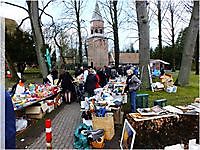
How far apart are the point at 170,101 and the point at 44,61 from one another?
300 inches

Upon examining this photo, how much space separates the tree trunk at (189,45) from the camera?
44.7 ft

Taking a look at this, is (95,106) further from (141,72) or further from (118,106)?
(141,72)

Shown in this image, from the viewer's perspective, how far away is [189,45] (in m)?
14.3

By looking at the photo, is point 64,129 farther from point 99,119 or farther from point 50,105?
point 50,105

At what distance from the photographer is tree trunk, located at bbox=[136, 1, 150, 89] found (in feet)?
39.8

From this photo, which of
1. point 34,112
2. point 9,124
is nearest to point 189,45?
point 34,112

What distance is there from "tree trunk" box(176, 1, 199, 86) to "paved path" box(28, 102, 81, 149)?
22.2ft

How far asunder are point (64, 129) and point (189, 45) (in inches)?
362

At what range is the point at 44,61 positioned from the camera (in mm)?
15453

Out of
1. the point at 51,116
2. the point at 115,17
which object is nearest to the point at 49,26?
the point at 115,17

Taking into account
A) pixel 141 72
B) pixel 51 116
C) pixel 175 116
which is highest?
pixel 141 72

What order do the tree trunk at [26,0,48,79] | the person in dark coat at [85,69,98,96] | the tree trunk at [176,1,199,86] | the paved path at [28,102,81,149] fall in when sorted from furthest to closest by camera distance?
the tree trunk at [26,0,48,79]
the tree trunk at [176,1,199,86]
the person in dark coat at [85,69,98,96]
the paved path at [28,102,81,149]

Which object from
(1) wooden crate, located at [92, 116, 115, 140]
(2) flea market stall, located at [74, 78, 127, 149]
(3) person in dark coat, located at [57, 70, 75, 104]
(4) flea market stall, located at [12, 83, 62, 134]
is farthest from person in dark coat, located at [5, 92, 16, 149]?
(3) person in dark coat, located at [57, 70, 75, 104]

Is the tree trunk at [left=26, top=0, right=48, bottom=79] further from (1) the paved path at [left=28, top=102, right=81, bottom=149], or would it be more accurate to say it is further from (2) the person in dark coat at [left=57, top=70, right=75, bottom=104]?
(1) the paved path at [left=28, top=102, right=81, bottom=149]
